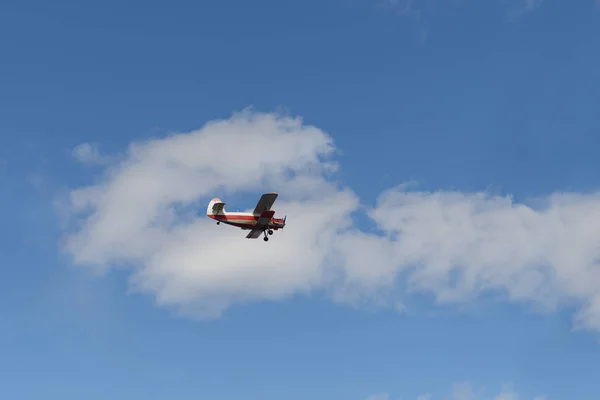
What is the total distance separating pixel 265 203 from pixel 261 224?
14.0 ft

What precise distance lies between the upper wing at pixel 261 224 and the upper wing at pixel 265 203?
679 mm

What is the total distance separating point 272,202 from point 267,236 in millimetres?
7031

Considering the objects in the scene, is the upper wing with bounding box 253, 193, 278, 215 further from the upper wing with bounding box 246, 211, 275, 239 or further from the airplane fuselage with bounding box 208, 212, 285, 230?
the airplane fuselage with bounding box 208, 212, 285, 230

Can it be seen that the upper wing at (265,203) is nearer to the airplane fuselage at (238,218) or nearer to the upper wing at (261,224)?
the upper wing at (261,224)

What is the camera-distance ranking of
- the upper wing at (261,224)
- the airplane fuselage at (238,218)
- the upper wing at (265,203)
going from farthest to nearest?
the airplane fuselage at (238,218), the upper wing at (261,224), the upper wing at (265,203)

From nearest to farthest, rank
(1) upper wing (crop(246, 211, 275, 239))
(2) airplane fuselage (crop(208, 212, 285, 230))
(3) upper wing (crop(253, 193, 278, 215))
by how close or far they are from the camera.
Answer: (3) upper wing (crop(253, 193, 278, 215)), (1) upper wing (crop(246, 211, 275, 239)), (2) airplane fuselage (crop(208, 212, 285, 230))

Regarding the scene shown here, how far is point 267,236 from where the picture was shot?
167m

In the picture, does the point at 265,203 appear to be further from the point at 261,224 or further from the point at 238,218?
the point at 238,218

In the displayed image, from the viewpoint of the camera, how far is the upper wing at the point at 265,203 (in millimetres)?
160688

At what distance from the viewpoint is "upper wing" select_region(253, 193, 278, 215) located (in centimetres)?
16069

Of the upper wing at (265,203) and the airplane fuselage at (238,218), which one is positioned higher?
the upper wing at (265,203)

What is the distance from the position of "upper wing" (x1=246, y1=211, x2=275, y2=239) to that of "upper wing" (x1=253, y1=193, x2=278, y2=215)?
68cm

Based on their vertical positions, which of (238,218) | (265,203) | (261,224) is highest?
(265,203)

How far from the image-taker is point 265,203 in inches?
6378
